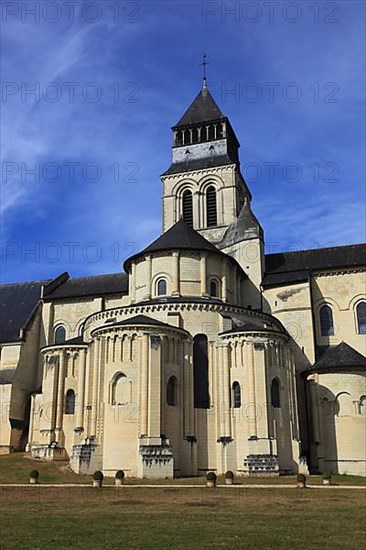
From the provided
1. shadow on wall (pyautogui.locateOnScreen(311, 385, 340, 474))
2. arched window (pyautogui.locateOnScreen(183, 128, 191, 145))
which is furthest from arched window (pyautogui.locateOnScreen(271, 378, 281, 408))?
arched window (pyautogui.locateOnScreen(183, 128, 191, 145))

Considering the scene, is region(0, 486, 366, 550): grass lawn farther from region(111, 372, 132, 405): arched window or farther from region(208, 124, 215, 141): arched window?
region(208, 124, 215, 141): arched window

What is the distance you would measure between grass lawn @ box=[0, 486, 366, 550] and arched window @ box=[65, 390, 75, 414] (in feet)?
47.1

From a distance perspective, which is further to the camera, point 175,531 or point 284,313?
point 284,313

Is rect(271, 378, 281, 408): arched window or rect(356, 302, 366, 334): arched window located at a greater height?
rect(356, 302, 366, 334): arched window

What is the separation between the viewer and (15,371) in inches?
1866

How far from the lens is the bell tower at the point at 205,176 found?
2216 inches

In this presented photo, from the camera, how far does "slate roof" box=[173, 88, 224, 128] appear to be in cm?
6100

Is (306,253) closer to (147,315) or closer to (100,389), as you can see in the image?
(147,315)

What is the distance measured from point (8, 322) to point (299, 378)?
26048mm

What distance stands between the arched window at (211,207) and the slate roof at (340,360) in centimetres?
1968

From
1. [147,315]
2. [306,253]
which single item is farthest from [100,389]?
[306,253]

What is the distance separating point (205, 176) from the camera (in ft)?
191

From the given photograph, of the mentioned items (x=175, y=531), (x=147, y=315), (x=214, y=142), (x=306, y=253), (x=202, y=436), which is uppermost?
(x=214, y=142)

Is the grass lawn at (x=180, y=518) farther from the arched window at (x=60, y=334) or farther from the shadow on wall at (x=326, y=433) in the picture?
the arched window at (x=60, y=334)
